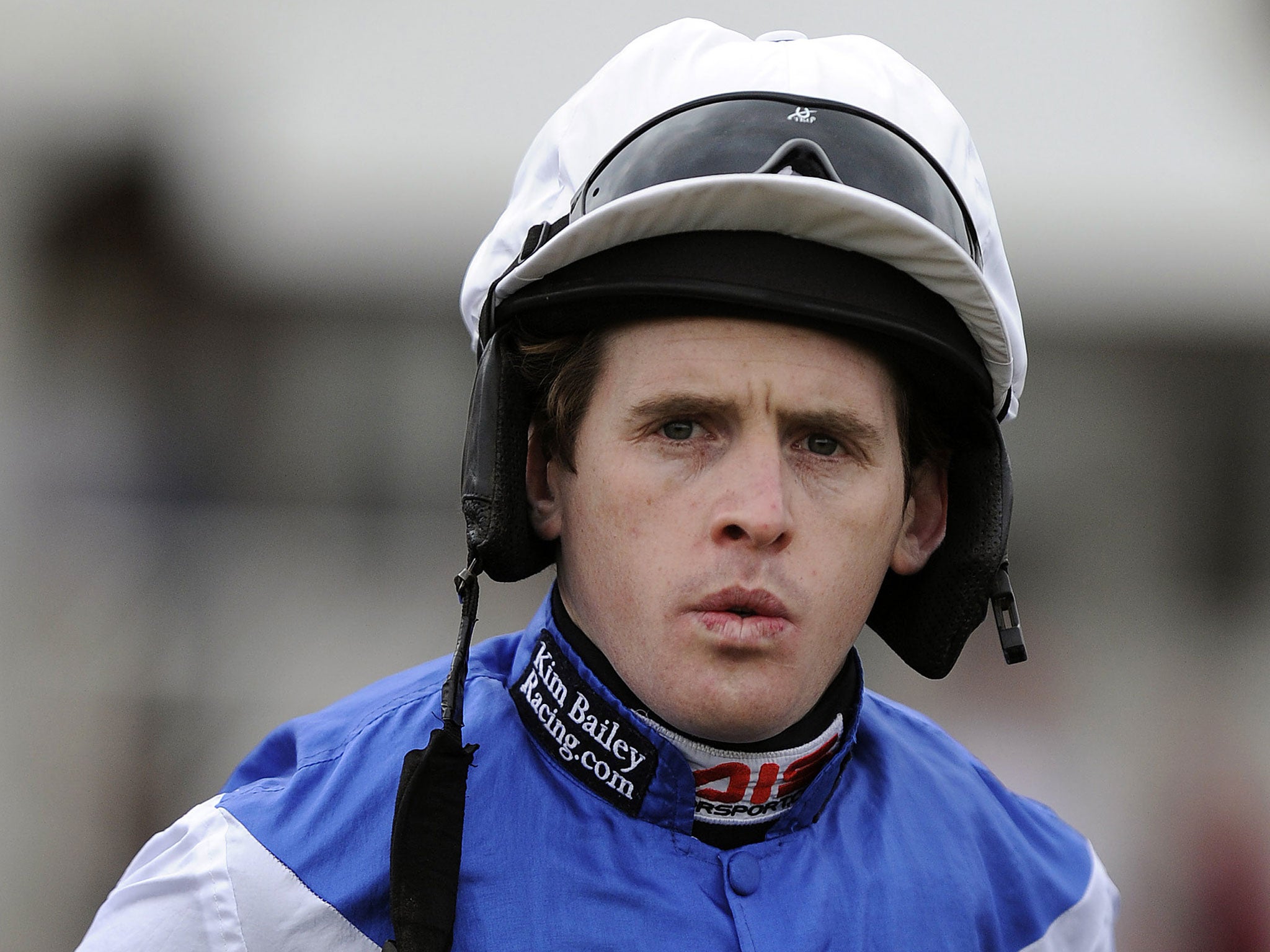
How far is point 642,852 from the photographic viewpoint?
5.95ft

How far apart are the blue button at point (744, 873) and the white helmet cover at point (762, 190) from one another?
2.71ft

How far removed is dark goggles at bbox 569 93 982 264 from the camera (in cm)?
173

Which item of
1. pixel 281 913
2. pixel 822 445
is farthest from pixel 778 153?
pixel 281 913

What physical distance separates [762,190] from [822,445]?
0.39 meters

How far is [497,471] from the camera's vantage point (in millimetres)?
1889

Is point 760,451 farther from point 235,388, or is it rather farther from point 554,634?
point 235,388

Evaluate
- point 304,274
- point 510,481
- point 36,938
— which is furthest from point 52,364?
point 510,481

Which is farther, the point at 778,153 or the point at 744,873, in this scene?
the point at 744,873

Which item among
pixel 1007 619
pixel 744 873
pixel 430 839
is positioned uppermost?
pixel 1007 619

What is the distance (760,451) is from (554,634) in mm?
486

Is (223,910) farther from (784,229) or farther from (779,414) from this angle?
(784,229)

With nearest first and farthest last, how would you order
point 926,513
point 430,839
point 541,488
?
→ point 430,839 → point 541,488 → point 926,513

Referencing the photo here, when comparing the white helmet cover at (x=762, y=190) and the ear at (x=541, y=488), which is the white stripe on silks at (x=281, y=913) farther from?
the white helmet cover at (x=762, y=190)

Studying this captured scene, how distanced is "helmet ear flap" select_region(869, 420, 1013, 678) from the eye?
0.34m
